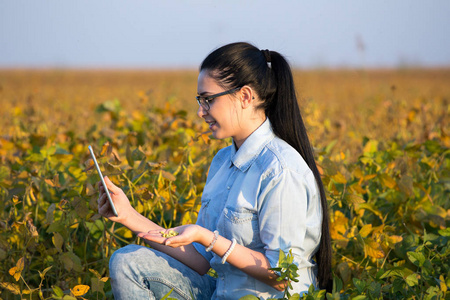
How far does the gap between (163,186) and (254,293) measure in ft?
2.23

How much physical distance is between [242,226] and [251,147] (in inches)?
9.3

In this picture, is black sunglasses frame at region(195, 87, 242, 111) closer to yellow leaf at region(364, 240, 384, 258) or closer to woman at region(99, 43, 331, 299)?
woman at region(99, 43, 331, 299)

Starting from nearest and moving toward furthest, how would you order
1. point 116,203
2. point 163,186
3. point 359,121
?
point 116,203 → point 163,186 → point 359,121

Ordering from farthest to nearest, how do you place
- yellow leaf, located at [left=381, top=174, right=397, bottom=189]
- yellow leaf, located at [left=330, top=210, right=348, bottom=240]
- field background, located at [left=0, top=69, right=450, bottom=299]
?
yellow leaf, located at [left=381, top=174, right=397, bottom=189]
yellow leaf, located at [left=330, top=210, right=348, bottom=240]
field background, located at [left=0, top=69, right=450, bottom=299]

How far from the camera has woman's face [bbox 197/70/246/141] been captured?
57.2 inches

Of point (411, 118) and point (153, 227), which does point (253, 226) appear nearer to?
point (153, 227)

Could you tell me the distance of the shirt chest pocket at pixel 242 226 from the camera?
1.37 meters

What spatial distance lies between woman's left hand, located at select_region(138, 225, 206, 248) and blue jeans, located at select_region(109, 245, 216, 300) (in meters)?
0.22

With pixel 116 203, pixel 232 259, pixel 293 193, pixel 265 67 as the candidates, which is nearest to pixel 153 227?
pixel 116 203

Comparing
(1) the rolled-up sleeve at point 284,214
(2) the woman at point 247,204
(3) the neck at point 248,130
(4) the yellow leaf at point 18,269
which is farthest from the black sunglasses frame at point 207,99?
(4) the yellow leaf at point 18,269

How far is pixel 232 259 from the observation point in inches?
51.4

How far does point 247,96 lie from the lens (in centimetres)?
146

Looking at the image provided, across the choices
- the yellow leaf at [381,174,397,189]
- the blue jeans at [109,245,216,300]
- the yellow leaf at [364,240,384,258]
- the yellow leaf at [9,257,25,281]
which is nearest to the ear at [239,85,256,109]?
the blue jeans at [109,245,216,300]

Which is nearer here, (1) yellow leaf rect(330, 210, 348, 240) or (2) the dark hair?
(2) the dark hair
